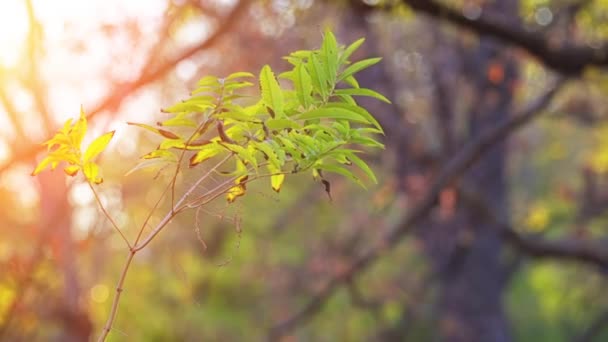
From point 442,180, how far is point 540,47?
2164 millimetres

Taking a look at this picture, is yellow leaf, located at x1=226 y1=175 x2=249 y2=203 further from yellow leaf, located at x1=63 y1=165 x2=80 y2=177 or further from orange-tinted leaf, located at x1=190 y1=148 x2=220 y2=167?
yellow leaf, located at x1=63 y1=165 x2=80 y2=177

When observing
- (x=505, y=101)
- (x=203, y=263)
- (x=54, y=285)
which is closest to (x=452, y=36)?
(x=505, y=101)

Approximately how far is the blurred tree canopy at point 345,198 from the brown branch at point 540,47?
16 mm

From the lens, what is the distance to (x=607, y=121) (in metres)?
11.5

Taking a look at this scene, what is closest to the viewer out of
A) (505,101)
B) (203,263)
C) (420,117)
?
(505,101)

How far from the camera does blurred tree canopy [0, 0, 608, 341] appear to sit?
6.76m

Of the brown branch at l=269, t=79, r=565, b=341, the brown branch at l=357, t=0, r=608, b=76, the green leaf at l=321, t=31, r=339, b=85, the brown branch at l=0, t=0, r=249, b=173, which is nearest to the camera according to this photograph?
the green leaf at l=321, t=31, r=339, b=85

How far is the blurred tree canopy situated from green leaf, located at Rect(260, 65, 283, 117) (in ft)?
0.84

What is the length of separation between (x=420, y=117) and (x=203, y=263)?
4741 mm

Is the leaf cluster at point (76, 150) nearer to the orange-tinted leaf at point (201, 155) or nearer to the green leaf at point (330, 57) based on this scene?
the orange-tinted leaf at point (201, 155)

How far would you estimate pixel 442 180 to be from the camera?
344 inches

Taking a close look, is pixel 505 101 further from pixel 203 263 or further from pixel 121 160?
pixel 203 263

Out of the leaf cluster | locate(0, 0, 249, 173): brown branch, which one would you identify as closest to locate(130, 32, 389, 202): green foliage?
the leaf cluster

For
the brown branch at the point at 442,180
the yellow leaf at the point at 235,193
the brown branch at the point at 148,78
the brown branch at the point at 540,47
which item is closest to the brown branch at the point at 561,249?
the brown branch at the point at 442,180
